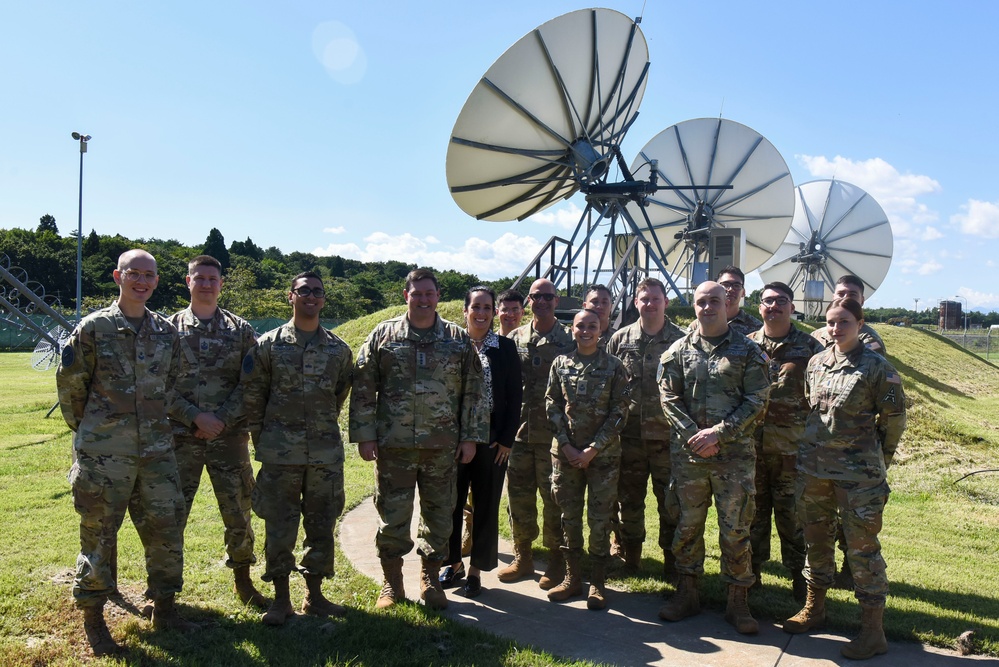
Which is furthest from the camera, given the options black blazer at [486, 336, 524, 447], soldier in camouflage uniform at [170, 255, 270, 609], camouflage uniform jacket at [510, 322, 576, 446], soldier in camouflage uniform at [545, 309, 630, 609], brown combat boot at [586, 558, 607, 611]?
camouflage uniform jacket at [510, 322, 576, 446]

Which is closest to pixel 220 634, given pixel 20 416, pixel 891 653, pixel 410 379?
pixel 410 379

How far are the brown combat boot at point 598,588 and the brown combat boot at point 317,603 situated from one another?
1779mm

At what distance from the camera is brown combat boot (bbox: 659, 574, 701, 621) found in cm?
468

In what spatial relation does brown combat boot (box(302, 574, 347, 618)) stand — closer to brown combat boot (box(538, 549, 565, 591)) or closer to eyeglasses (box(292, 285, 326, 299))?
brown combat boot (box(538, 549, 565, 591))

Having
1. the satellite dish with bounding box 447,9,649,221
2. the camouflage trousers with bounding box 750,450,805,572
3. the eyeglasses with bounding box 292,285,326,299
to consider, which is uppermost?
the satellite dish with bounding box 447,9,649,221

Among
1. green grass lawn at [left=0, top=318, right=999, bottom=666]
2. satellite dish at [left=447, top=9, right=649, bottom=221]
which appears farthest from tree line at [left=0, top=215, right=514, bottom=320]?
green grass lawn at [left=0, top=318, right=999, bottom=666]

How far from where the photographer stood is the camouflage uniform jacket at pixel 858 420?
4281 mm

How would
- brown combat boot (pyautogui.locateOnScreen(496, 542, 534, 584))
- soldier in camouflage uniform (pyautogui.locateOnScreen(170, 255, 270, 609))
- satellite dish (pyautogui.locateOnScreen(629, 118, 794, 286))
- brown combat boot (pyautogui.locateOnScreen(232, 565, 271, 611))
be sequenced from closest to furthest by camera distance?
soldier in camouflage uniform (pyautogui.locateOnScreen(170, 255, 270, 609)), brown combat boot (pyautogui.locateOnScreen(232, 565, 271, 611)), brown combat boot (pyautogui.locateOnScreen(496, 542, 534, 584)), satellite dish (pyautogui.locateOnScreen(629, 118, 794, 286))

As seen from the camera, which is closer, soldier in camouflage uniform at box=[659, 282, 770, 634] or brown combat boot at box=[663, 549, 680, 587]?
soldier in camouflage uniform at box=[659, 282, 770, 634]

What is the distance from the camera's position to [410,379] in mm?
4711

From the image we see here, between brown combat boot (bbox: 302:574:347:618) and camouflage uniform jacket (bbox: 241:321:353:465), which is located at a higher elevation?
camouflage uniform jacket (bbox: 241:321:353:465)

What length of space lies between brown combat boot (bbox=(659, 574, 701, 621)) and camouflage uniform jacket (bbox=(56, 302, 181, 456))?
3579mm

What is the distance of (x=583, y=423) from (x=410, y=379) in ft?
4.54

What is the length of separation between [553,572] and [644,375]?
1800 mm
